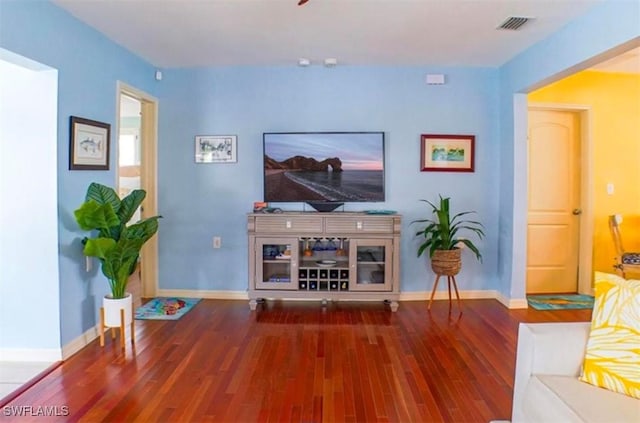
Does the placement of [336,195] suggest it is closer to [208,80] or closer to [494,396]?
[208,80]

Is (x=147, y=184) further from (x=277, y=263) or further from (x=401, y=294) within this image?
(x=401, y=294)

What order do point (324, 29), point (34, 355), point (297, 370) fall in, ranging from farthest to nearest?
point (324, 29) → point (34, 355) → point (297, 370)

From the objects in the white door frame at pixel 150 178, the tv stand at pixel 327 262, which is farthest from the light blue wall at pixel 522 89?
the white door frame at pixel 150 178

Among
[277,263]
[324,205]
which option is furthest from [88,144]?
[324,205]

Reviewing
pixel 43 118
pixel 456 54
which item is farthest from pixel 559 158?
pixel 43 118

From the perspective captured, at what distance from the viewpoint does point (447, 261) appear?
372 centimetres

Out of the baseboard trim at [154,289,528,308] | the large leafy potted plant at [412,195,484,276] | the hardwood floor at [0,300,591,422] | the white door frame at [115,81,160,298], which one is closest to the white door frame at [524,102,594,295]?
the hardwood floor at [0,300,591,422]

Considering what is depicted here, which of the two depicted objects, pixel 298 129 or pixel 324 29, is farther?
pixel 298 129

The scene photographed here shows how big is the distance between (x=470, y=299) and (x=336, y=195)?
5.84 feet

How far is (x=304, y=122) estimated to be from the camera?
162 inches

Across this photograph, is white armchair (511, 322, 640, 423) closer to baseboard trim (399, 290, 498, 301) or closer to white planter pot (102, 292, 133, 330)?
baseboard trim (399, 290, 498, 301)

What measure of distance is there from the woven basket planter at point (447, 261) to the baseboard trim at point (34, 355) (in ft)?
10.2

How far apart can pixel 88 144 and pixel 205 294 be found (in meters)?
1.92

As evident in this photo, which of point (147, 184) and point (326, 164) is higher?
point (326, 164)
